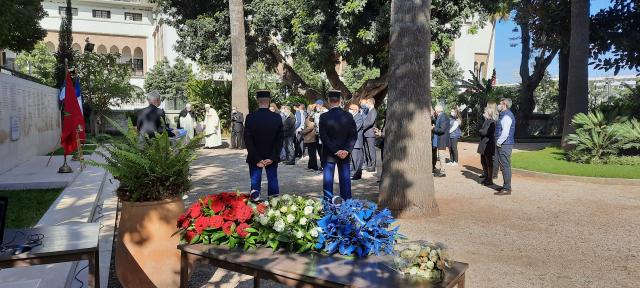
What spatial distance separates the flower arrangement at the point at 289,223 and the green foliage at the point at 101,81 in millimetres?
28878

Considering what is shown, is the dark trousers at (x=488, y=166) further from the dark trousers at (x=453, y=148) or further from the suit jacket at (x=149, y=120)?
the suit jacket at (x=149, y=120)

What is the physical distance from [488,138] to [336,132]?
4.25 meters

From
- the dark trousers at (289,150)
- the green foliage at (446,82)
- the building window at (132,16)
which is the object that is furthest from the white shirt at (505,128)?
the building window at (132,16)

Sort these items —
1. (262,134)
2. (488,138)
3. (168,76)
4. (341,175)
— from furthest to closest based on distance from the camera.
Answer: (168,76) < (488,138) < (341,175) < (262,134)

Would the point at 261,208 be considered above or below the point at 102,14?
below

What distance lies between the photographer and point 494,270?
528 centimetres

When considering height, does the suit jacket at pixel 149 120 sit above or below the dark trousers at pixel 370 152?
above

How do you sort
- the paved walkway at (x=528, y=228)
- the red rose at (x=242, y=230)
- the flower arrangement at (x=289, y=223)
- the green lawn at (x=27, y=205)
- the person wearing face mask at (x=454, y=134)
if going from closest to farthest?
the flower arrangement at (x=289, y=223), the red rose at (x=242, y=230), the paved walkway at (x=528, y=228), the green lawn at (x=27, y=205), the person wearing face mask at (x=454, y=134)

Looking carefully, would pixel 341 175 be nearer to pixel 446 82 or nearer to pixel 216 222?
pixel 216 222

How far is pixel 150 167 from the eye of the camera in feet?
13.9

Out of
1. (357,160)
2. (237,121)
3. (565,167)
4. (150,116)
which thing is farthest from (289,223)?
(237,121)

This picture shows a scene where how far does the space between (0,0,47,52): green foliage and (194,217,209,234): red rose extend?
43.4ft

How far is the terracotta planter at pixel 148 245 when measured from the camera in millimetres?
4160

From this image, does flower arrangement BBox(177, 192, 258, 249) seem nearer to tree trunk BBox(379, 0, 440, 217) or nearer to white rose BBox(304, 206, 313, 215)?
white rose BBox(304, 206, 313, 215)
